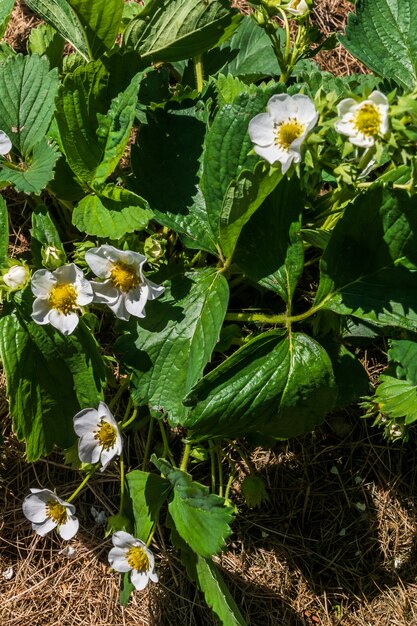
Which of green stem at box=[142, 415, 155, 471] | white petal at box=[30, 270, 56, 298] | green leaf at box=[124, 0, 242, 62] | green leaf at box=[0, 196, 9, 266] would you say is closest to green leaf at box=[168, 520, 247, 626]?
green stem at box=[142, 415, 155, 471]

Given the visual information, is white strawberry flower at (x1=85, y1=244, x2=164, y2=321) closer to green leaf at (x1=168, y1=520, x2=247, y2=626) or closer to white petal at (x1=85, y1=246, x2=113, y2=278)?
white petal at (x1=85, y1=246, x2=113, y2=278)

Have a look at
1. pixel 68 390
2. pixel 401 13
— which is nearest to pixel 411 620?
pixel 68 390

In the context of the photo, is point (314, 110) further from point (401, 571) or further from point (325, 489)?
point (401, 571)

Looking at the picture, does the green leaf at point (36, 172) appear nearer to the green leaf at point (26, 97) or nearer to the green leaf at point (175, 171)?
the green leaf at point (26, 97)

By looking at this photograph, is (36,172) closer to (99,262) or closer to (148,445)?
(99,262)

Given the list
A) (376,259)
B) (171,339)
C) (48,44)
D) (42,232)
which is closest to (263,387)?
(171,339)

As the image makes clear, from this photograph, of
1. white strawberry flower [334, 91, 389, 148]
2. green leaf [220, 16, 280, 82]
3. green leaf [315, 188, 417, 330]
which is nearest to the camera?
white strawberry flower [334, 91, 389, 148]

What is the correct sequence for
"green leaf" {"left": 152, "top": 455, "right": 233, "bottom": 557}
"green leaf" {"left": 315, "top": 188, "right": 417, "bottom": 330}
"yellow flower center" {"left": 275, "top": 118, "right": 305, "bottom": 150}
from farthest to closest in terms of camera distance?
"green leaf" {"left": 152, "top": 455, "right": 233, "bottom": 557} < "green leaf" {"left": 315, "top": 188, "right": 417, "bottom": 330} < "yellow flower center" {"left": 275, "top": 118, "right": 305, "bottom": 150}

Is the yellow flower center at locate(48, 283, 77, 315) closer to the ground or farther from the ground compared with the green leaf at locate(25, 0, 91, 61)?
closer to the ground
